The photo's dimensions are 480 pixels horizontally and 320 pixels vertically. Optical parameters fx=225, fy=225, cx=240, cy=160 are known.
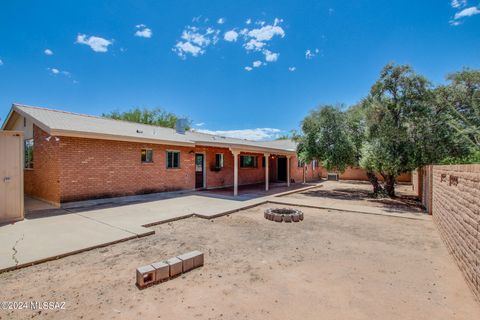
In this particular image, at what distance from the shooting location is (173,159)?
1129cm

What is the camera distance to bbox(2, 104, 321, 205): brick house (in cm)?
786

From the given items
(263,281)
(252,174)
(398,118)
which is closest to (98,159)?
(263,281)

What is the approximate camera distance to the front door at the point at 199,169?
12603mm

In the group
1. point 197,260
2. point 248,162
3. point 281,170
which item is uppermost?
point 248,162

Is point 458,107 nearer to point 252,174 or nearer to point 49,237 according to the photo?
point 252,174

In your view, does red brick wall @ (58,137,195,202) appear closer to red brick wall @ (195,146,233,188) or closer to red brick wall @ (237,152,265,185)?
red brick wall @ (195,146,233,188)

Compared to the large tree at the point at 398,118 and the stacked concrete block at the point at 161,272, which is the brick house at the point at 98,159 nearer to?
the large tree at the point at 398,118

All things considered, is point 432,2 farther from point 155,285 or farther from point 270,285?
point 155,285

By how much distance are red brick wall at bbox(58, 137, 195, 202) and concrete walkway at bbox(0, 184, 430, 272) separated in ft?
1.48

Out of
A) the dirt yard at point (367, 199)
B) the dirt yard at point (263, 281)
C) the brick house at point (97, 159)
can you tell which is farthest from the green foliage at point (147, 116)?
the dirt yard at point (263, 281)

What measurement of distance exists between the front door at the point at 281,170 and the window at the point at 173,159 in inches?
393

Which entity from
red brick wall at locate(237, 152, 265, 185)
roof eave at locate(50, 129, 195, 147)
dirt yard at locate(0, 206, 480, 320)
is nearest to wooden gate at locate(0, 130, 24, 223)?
roof eave at locate(50, 129, 195, 147)

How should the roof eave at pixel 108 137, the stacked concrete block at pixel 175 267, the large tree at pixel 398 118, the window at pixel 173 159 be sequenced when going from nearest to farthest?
the stacked concrete block at pixel 175 267, the roof eave at pixel 108 137, the large tree at pixel 398 118, the window at pixel 173 159

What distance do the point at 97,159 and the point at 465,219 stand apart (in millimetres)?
10295
